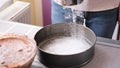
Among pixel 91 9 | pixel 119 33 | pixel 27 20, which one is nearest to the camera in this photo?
pixel 91 9

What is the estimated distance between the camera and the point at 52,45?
24.0 inches

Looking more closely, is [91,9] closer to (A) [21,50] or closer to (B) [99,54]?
(B) [99,54]

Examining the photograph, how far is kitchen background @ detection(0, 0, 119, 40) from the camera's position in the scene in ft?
3.27

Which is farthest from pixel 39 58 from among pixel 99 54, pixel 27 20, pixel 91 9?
pixel 27 20


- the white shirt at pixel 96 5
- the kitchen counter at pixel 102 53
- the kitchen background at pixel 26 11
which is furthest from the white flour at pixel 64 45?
the kitchen background at pixel 26 11

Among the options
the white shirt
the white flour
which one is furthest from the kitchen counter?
the white shirt

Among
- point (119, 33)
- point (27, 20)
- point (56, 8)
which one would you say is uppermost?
point (56, 8)

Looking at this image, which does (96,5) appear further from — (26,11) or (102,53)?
(26,11)

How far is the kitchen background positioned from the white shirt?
29 centimetres

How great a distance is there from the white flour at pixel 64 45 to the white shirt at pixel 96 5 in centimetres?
21

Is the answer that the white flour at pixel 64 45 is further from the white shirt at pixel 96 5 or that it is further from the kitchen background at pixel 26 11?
the kitchen background at pixel 26 11

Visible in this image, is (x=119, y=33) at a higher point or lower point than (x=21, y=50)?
lower

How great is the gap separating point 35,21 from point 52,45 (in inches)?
35.6

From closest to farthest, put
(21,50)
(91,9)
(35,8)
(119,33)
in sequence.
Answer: (21,50)
(91,9)
(119,33)
(35,8)
